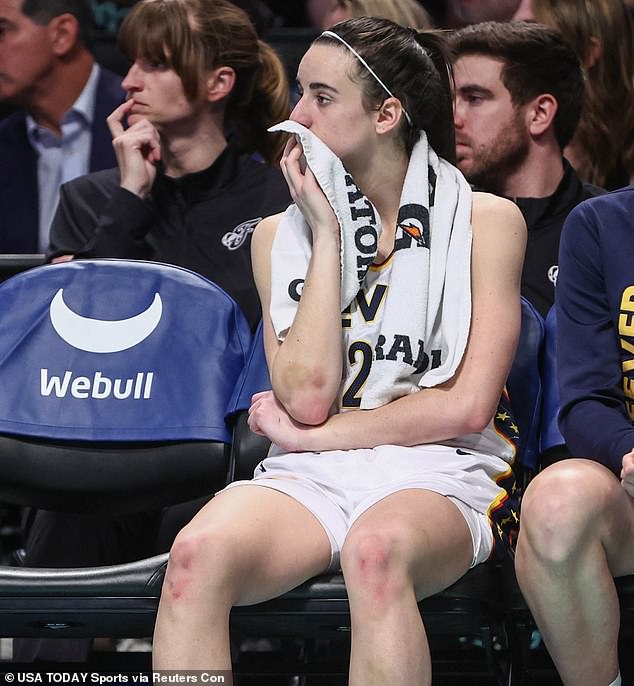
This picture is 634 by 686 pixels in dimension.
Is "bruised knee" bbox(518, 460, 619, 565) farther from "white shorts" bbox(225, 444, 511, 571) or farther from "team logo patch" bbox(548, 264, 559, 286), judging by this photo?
"team logo patch" bbox(548, 264, 559, 286)

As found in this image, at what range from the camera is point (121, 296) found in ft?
9.98

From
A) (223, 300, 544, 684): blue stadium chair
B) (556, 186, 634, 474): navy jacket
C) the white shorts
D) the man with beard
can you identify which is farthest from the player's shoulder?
the man with beard

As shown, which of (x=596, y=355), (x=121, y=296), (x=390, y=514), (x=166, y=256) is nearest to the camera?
(x=390, y=514)

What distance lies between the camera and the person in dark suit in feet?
14.1

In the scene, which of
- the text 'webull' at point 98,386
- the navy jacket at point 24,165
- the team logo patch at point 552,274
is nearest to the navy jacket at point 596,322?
the team logo patch at point 552,274

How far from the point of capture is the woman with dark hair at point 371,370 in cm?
234

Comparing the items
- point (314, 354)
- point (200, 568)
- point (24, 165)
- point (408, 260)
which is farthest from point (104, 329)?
point (24, 165)

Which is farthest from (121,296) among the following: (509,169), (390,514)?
(509,169)

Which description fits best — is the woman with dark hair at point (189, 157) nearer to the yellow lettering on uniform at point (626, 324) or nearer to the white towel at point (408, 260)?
the white towel at point (408, 260)

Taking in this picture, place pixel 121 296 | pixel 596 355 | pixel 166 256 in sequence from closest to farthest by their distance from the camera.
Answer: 1. pixel 596 355
2. pixel 121 296
3. pixel 166 256

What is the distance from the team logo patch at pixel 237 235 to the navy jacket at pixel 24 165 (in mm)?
802

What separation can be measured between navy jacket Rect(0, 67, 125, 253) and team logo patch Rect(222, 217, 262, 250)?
31.6 inches

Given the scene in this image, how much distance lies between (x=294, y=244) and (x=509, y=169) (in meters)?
0.98

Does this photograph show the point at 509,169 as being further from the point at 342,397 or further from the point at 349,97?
the point at 342,397
